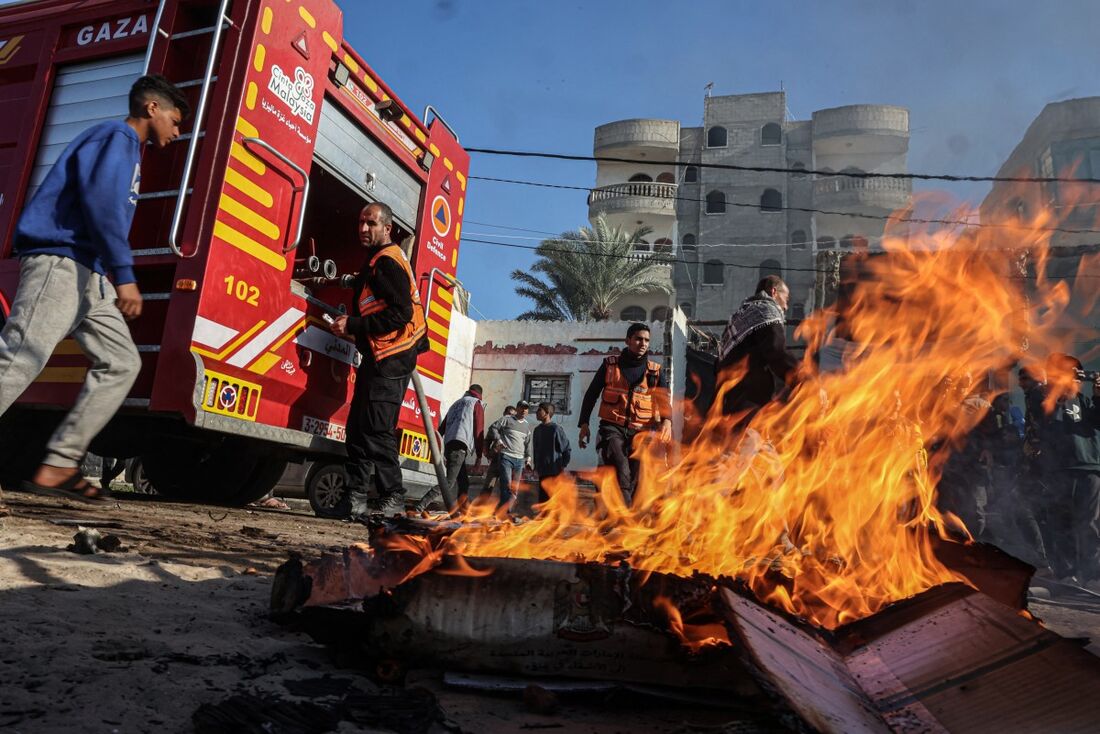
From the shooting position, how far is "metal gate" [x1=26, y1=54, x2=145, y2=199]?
4598 mm

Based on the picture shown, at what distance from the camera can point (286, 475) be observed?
29.9 feet

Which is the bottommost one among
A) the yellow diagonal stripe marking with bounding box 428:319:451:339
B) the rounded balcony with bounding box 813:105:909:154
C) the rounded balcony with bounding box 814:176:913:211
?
the yellow diagonal stripe marking with bounding box 428:319:451:339

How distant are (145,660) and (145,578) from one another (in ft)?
3.22

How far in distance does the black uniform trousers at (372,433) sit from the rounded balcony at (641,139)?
35.4 metres

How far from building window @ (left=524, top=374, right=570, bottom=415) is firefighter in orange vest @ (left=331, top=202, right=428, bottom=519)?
57.6 ft

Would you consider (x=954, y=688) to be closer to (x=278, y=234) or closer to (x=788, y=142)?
(x=278, y=234)

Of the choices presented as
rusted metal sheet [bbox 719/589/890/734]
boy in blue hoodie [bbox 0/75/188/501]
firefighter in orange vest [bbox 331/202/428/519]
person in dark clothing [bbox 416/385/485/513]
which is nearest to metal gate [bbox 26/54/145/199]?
boy in blue hoodie [bbox 0/75/188/501]

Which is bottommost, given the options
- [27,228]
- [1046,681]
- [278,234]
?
[1046,681]

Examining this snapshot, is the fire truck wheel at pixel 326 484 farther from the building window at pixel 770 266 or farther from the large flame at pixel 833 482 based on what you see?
the building window at pixel 770 266

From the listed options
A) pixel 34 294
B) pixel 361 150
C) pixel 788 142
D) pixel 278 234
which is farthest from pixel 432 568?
pixel 788 142

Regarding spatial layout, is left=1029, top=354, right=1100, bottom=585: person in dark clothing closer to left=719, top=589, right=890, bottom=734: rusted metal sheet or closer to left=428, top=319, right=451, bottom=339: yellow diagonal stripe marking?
left=719, top=589, right=890, bottom=734: rusted metal sheet

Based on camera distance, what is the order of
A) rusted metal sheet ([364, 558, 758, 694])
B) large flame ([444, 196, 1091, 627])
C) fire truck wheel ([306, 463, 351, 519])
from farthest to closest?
fire truck wheel ([306, 463, 351, 519]) → large flame ([444, 196, 1091, 627]) → rusted metal sheet ([364, 558, 758, 694])

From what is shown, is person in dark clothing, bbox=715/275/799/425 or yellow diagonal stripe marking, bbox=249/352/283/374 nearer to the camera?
yellow diagonal stripe marking, bbox=249/352/283/374

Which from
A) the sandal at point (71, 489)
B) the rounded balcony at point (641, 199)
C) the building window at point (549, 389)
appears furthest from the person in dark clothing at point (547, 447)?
the rounded balcony at point (641, 199)
